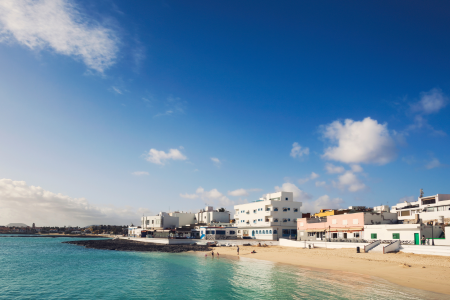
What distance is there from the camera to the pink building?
2210 inches

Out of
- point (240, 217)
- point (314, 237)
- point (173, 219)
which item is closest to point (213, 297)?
point (314, 237)

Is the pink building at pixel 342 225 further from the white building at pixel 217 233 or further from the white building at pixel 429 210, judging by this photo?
the white building at pixel 217 233

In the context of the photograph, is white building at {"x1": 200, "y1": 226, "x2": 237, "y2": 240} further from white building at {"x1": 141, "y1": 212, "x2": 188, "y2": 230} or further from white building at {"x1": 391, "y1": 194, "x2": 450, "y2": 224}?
white building at {"x1": 391, "y1": 194, "x2": 450, "y2": 224}

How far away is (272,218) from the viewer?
87062 mm

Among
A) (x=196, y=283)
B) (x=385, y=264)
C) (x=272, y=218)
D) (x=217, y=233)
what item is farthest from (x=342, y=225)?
(x=217, y=233)

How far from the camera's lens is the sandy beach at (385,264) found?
31031 millimetres

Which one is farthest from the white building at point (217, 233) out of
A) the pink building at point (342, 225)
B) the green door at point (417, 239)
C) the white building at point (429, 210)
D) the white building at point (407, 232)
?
the green door at point (417, 239)

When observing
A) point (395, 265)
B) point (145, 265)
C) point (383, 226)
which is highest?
point (383, 226)

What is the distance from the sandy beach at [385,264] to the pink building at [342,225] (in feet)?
22.9

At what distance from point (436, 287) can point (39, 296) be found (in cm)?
3952

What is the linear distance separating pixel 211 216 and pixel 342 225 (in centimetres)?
6150

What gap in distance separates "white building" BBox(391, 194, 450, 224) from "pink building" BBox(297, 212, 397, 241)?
20.3 ft

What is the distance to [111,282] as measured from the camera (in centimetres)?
3891

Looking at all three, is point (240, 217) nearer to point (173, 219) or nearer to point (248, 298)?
point (173, 219)
